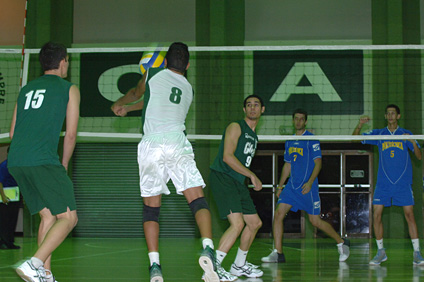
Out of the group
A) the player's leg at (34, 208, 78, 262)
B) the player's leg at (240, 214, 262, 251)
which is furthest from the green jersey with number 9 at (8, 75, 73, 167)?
the player's leg at (240, 214, 262, 251)

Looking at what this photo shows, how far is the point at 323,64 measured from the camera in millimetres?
14859

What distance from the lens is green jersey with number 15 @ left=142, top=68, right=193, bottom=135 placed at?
4820 millimetres

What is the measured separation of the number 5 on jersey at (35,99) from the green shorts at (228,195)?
2298 mm

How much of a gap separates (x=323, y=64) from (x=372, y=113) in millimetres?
1768

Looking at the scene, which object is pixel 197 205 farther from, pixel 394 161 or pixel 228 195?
pixel 394 161

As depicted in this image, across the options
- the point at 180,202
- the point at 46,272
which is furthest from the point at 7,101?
the point at 46,272

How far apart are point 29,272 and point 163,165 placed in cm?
138

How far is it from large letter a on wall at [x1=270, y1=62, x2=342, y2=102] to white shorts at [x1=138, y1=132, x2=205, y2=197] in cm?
1028

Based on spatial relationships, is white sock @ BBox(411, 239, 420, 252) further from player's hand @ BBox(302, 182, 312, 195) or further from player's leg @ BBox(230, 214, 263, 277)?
player's leg @ BBox(230, 214, 263, 277)

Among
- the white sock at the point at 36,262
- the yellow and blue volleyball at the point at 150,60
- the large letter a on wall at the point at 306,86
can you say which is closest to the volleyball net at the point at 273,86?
the large letter a on wall at the point at 306,86

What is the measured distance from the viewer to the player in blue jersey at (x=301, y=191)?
8.03m

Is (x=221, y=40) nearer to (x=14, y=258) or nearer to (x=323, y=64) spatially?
(x=323, y=64)

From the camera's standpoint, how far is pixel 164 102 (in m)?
4.84

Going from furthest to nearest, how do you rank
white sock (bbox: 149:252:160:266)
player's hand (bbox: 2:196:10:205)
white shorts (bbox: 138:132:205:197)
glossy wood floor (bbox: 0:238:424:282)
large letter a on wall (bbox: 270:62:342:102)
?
large letter a on wall (bbox: 270:62:342:102), player's hand (bbox: 2:196:10:205), glossy wood floor (bbox: 0:238:424:282), white shorts (bbox: 138:132:205:197), white sock (bbox: 149:252:160:266)
